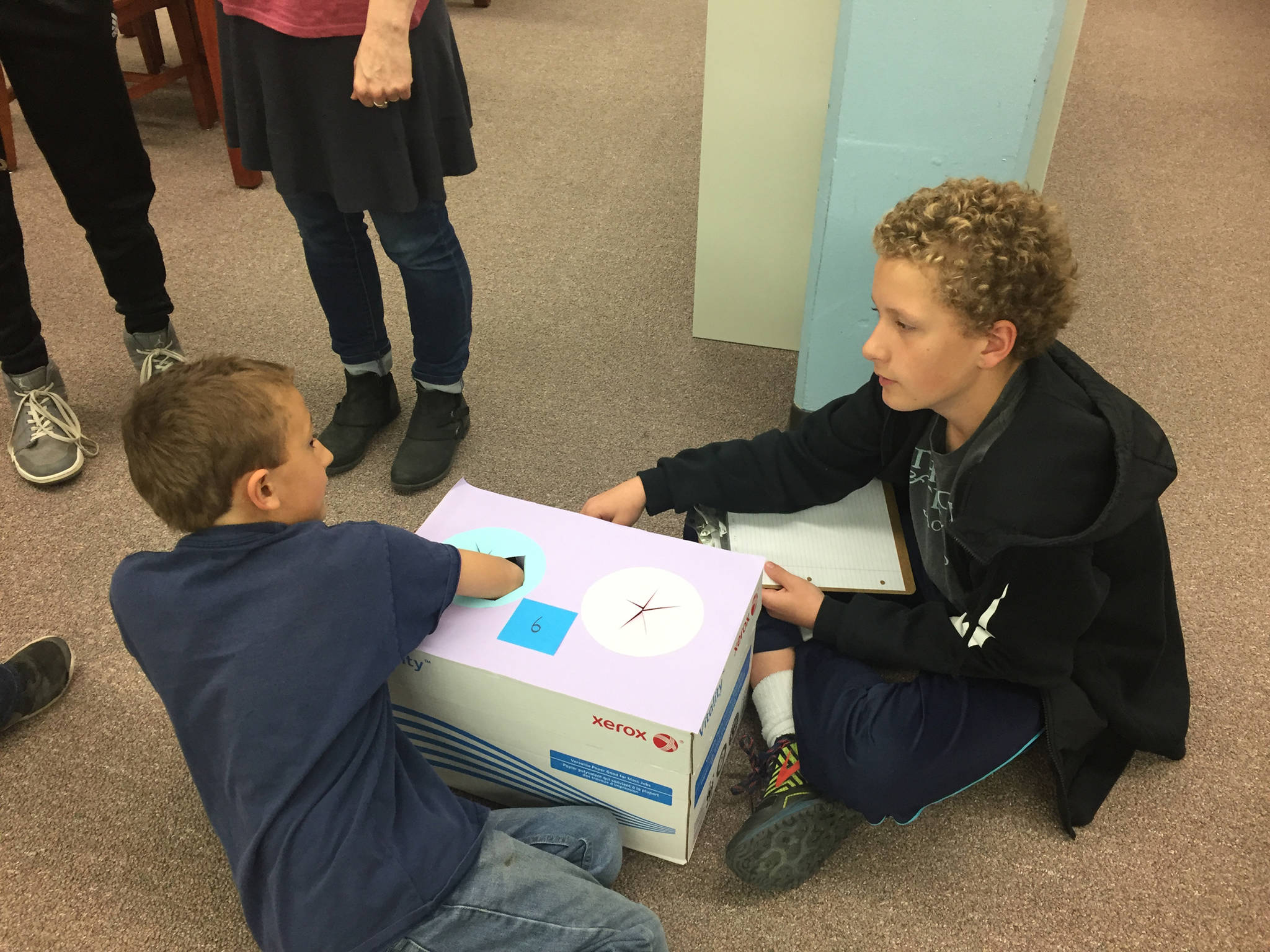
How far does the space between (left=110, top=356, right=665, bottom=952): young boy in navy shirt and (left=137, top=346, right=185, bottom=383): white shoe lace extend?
34.8 inches

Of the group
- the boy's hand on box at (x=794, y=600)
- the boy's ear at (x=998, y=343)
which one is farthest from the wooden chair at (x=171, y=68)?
the boy's ear at (x=998, y=343)

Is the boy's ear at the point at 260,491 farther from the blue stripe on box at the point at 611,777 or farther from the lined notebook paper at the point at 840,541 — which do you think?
the lined notebook paper at the point at 840,541

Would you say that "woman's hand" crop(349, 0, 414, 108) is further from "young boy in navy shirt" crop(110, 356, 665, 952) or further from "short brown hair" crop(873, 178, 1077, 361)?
"short brown hair" crop(873, 178, 1077, 361)

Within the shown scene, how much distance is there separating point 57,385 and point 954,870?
1509mm

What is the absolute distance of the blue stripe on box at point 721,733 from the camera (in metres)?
0.96

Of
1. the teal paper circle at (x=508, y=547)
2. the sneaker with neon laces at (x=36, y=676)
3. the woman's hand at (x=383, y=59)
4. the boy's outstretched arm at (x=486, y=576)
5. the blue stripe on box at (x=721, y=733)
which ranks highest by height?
the woman's hand at (x=383, y=59)

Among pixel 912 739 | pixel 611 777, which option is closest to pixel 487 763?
pixel 611 777

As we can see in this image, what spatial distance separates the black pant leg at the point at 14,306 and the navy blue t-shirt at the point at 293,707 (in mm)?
812

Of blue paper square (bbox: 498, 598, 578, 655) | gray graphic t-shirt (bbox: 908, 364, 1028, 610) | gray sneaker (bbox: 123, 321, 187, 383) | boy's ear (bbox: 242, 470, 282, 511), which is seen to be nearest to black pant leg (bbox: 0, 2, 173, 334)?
gray sneaker (bbox: 123, 321, 187, 383)

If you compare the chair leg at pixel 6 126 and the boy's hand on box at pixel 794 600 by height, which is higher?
the chair leg at pixel 6 126

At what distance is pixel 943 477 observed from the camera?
41.1 inches

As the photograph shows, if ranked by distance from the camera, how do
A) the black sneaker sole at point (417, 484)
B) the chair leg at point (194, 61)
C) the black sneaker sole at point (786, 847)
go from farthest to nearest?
the chair leg at point (194, 61)
the black sneaker sole at point (417, 484)
the black sneaker sole at point (786, 847)

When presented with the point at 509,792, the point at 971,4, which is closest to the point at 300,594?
the point at 509,792

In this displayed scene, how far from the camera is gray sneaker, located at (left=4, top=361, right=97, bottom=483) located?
4.84ft
